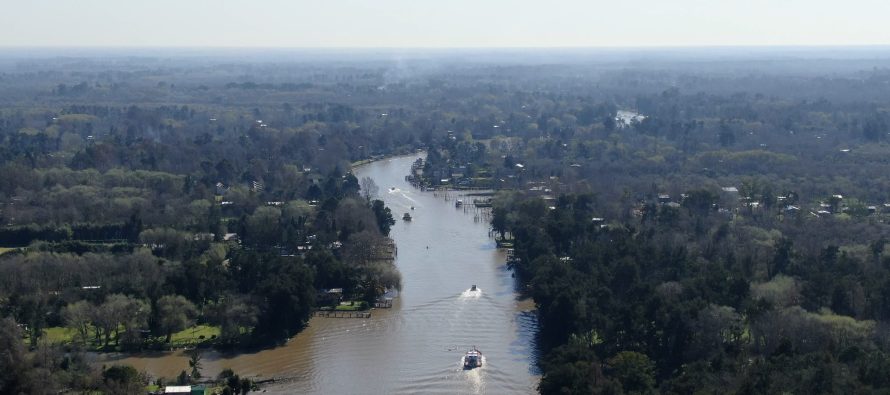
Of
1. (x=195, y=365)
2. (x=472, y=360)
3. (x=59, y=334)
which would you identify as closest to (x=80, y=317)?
(x=59, y=334)

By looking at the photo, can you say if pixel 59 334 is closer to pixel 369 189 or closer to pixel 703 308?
pixel 703 308

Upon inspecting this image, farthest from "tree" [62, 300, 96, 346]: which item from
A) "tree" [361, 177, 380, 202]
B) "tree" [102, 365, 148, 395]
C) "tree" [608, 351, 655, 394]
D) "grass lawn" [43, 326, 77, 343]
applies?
"tree" [361, 177, 380, 202]

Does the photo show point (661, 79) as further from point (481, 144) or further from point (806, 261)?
point (806, 261)

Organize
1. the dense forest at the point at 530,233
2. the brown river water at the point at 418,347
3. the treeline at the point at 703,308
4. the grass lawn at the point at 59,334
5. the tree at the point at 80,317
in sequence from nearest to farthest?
the treeline at the point at 703,308, the dense forest at the point at 530,233, the brown river water at the point at 418,347, the grass lawn at the point at 59,334, the tree at the point at 80,317

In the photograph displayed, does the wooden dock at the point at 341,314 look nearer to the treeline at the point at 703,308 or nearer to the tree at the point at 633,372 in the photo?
the treeline at the point at 703,308

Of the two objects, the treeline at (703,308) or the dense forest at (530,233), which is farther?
the dense forest at (530,233)

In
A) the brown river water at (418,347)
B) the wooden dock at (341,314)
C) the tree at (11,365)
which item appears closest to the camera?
the tree at (11,365)

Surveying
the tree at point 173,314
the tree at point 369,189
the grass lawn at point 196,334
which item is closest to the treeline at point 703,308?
the grass lawn at point 196,334

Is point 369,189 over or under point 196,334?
over
